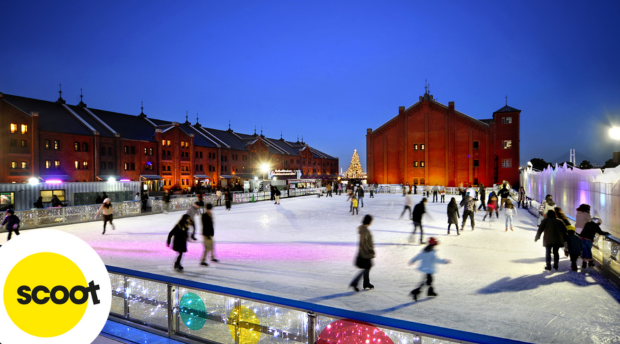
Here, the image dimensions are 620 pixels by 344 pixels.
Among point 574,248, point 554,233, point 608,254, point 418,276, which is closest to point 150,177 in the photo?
point 418,276

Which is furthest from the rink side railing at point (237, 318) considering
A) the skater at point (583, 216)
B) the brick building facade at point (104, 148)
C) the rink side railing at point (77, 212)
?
the brick building facade at point (104, 148)

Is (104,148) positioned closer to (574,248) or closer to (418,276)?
(418,276)

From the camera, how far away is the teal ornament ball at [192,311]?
11.9 ft

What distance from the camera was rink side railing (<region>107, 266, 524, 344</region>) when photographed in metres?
2.57

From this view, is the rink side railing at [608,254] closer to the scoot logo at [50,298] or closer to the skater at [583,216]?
the skater at [583,216]

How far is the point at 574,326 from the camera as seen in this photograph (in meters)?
5.00

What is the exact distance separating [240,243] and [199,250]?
1.47 m

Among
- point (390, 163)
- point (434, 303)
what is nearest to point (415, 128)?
point (390, 163)

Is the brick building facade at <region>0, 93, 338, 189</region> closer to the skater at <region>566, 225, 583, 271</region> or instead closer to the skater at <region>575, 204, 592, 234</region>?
the skater at <region>566, 225, 583, 271</region>

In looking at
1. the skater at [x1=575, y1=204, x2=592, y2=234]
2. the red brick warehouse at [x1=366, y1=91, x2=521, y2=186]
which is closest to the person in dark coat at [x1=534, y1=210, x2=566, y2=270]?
the skater at [x1=575, y1=204, x2=592, y2=234]

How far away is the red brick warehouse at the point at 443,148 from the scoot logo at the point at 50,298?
4702 centimetres

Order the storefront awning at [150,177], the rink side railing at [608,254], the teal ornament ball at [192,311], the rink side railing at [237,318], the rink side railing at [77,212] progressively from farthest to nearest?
the storefront awning at [150,177], the rink side railing at [77,212], the rink side railing at [608,254], the teal ornament ball at [192,311], the rink side railing at [237,318]

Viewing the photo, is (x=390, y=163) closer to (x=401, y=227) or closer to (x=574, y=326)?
(x=401, y=227)

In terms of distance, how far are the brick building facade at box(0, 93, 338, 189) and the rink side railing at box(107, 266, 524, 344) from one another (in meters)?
37.3
